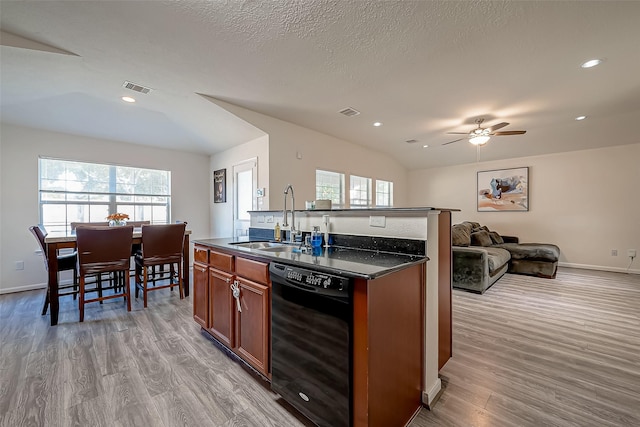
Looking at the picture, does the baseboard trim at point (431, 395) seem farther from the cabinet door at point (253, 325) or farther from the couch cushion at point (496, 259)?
the couch cushion at point (496, 259)

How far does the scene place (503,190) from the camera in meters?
6.24

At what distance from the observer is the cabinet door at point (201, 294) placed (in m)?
2.41

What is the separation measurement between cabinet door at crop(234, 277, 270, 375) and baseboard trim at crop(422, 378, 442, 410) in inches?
39.5

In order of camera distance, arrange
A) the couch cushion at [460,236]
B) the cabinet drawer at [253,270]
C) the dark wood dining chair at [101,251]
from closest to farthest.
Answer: the cabinet drawer at [253,270], the dark wood dining chair at [101,251], the couch cushion at [460,236]

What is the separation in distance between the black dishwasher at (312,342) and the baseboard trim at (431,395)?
630mm

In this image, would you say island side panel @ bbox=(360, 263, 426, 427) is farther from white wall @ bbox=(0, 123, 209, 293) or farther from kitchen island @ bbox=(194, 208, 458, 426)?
white wall @ bbox=(0, 123, 209, 293)

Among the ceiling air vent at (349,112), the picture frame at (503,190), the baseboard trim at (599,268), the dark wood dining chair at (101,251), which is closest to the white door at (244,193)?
the ceiling air vent at (349,112)

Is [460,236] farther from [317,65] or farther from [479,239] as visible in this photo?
[317,65]

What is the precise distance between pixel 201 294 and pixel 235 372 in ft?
2.79

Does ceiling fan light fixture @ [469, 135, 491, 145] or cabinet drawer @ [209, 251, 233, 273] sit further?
ceiling fan light fixture @ [469, 135, 491, 145]

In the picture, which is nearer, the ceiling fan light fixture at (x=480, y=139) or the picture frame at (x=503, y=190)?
the ceiling fan light fixture at (x=480, y=139)

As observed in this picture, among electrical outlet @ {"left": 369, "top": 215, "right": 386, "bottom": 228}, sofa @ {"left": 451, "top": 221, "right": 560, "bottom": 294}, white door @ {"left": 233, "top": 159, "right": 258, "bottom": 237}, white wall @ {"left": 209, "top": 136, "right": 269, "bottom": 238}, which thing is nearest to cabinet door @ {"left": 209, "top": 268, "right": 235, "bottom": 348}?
electrical outlet @ {"left": 369, "top": 215, "right": 386, "bottom": 228}

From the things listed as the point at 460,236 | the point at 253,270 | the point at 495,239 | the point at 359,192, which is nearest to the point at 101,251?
the point at 253,270

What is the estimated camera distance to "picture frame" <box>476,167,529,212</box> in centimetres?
598
